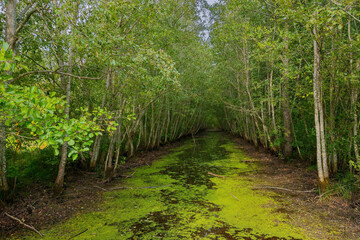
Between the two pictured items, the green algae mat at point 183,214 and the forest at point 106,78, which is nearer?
the forest at point 106,78

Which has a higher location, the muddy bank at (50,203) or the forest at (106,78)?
the forest at (106,78)

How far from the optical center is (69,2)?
15.6 feet

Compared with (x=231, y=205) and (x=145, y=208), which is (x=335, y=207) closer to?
(x=231, y=205)

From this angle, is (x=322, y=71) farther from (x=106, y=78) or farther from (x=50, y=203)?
(x=50, y=203)

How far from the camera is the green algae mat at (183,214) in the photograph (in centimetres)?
412

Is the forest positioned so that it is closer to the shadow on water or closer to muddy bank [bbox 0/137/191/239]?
muddy bank [bbox 0/137/191/239]

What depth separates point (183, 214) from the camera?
4.96 meters

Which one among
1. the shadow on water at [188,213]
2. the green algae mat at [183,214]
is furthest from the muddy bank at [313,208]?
the shadow on water at [188,213]

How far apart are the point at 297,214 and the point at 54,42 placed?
692cm

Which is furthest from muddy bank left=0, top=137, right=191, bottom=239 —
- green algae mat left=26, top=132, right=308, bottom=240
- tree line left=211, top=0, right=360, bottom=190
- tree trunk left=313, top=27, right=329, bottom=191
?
tree line left=211, top=0, right=360, bottom=190

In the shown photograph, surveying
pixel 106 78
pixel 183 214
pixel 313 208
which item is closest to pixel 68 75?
pixel 106 78

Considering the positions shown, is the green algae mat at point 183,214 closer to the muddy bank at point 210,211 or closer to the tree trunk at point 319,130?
the muddy bank at point 210,211

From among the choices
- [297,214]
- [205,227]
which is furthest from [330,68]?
[205,227]

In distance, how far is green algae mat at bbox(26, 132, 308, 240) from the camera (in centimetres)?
412
